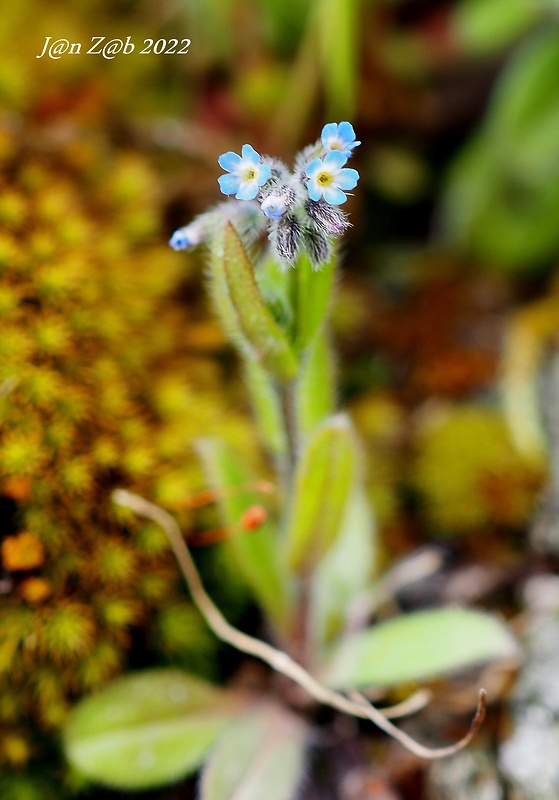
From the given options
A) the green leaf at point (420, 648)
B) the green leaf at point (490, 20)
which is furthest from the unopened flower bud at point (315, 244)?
the green leaf at point (490, 20)

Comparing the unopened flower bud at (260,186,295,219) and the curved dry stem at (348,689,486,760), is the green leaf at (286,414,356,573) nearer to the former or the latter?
the curved dry stem at (348,689,486,760)

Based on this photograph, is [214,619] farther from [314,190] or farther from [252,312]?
[314,190]

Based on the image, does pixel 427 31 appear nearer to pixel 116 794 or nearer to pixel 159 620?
pixel 159 620

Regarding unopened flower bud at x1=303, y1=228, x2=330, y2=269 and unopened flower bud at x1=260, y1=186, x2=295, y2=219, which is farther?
unopened flower bud at x1=303, y1=228, x2=330, y2=269

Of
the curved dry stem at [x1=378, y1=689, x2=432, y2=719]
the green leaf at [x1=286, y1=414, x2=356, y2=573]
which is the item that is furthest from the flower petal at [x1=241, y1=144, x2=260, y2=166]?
the curved dry stem at [x1=378, y1=689, x2=432, y2=719]

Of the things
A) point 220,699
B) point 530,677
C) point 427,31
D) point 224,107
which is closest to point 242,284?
point 220,699

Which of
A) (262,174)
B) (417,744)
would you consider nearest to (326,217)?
(262,174)
